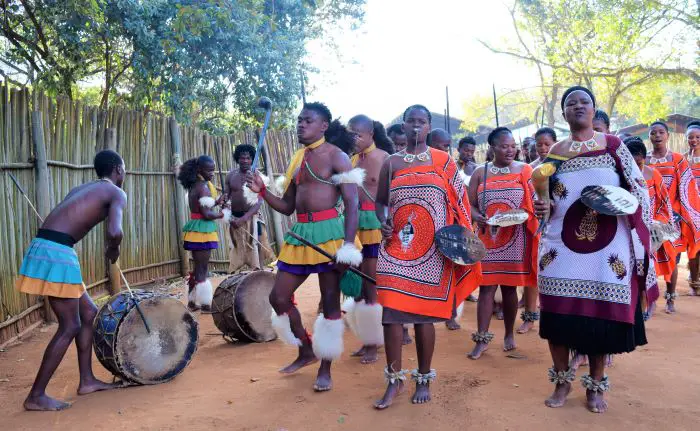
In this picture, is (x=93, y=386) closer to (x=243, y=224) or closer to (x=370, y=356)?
(x=370, y=356)

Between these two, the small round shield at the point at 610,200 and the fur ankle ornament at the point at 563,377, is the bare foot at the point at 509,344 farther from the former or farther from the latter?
the small round shield at the point at 610,200

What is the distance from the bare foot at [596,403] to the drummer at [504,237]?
1426 millimetres

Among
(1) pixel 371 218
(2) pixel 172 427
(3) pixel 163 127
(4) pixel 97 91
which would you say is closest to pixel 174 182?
(3) pixel 163 127

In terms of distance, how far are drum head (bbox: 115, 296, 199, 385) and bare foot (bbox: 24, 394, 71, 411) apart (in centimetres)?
48

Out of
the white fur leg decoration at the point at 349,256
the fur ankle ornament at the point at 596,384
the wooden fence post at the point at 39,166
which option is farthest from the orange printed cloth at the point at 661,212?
the wooden fence post at the point at 39,166

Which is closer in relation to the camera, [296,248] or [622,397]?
[622,397]

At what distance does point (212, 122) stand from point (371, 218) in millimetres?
11133

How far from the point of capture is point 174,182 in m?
10.1

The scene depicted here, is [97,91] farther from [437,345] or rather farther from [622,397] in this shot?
[622,397]

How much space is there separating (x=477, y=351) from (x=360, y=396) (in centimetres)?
143

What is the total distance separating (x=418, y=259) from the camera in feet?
13.2

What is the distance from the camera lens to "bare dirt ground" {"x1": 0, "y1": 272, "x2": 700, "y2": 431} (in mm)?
3764

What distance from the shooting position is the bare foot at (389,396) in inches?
156

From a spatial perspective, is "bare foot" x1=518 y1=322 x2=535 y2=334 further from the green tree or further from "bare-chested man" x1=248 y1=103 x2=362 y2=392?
the green tree
